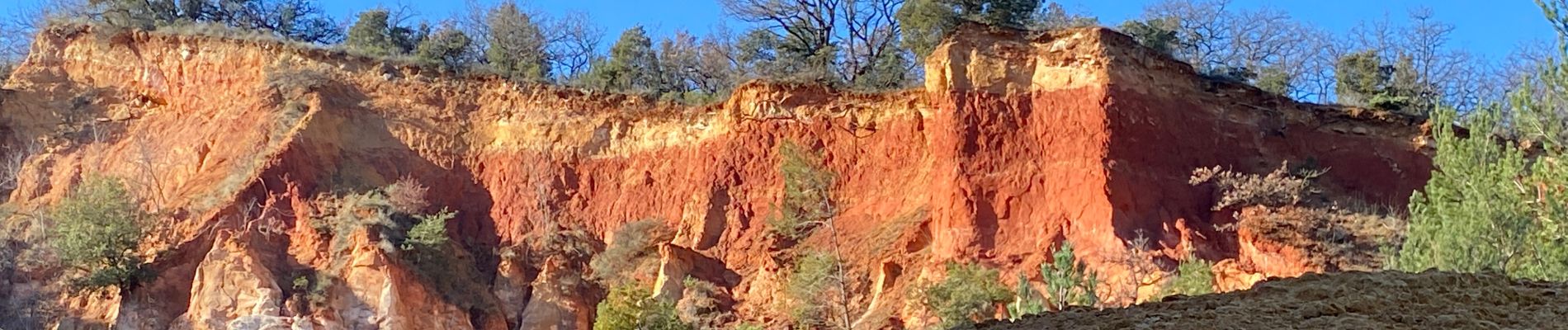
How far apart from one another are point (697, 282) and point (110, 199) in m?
9.76

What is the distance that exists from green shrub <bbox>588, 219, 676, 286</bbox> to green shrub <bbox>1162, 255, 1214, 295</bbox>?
8.89 metres

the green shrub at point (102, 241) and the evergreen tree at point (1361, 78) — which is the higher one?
the evergreen tree at point (1361, 78)

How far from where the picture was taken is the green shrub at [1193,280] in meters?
17.3

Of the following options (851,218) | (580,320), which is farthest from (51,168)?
(851,218)

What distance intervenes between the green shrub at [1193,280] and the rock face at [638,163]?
7.24ft

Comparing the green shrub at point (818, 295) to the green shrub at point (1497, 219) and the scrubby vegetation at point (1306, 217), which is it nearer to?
the scrubby vegetation at point (1306, 217)

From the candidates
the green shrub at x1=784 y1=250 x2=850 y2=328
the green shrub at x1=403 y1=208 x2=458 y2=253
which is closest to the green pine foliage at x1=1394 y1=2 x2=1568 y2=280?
the green shrub at x1=784 y1=250 x2=850 y2=328

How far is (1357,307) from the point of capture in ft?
24.6

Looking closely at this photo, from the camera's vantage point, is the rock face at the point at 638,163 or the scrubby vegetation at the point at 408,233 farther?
the scrubby vegetation at the point at 408,233

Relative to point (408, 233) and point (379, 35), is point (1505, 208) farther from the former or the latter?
point (379, 35)

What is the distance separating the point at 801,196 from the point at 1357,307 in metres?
17.0

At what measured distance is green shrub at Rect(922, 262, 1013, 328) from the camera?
19.9 m

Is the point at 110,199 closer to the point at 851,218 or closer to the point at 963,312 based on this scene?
the point at 851,218

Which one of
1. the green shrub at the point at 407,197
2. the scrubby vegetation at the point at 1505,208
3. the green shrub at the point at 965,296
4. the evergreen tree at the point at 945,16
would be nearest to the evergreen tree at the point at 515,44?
the green shrub at the point at 407,197
